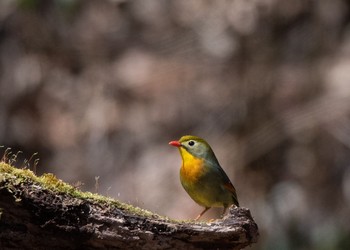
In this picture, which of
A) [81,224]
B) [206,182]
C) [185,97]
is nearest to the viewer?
[81,224]

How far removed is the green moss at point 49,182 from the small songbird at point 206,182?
152 centimetres

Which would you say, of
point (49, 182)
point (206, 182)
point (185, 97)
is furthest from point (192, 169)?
point (185, 97)

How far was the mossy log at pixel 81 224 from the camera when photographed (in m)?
3.18

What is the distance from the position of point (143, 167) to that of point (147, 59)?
168 cm

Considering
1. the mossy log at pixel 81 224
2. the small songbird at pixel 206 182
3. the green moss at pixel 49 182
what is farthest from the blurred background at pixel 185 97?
the green moss at pixel 49 182

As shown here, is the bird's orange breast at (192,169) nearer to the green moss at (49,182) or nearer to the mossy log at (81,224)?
the mossy log at (81,224)

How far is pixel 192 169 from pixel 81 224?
1.88 m

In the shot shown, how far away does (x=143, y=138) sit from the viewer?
11414mm

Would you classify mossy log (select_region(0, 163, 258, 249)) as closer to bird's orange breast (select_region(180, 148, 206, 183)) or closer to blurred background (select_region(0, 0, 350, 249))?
bird's orange breast (select_region(180, 148, 206, 183))

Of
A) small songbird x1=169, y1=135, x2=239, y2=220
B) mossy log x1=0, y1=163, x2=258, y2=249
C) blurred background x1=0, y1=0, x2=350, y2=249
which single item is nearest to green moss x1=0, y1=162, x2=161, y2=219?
mossy log x1=0, y1=163, x2=258, y2=249

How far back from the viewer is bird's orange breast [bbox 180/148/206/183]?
504cm

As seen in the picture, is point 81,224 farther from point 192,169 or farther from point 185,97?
point 185,97

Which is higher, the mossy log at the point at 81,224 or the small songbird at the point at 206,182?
the small songbird at the point at 206,182

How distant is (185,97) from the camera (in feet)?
37.6
